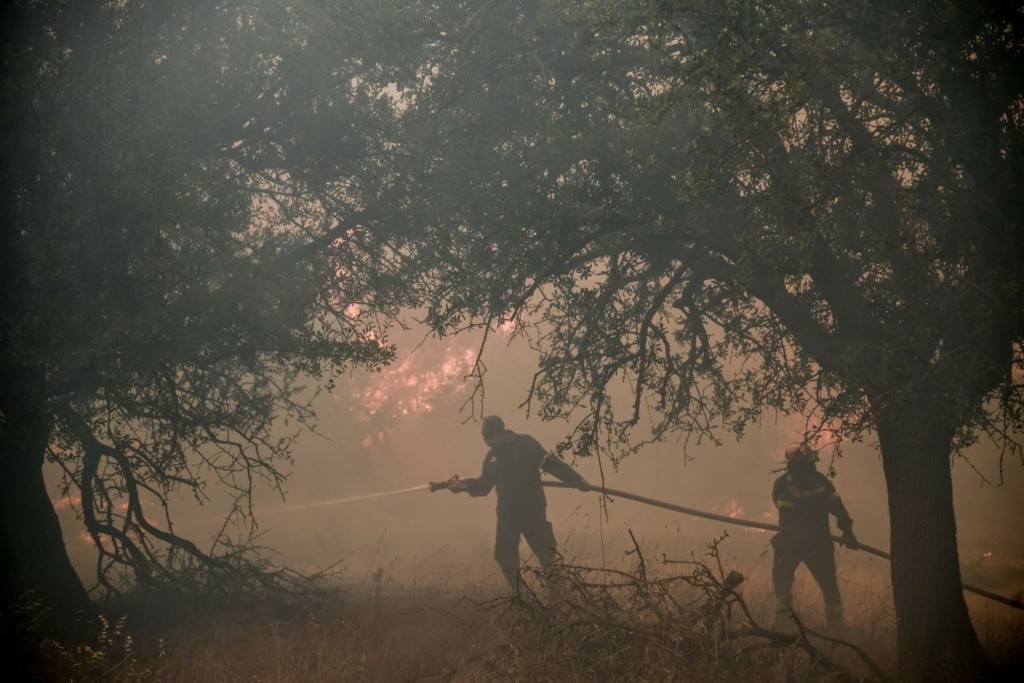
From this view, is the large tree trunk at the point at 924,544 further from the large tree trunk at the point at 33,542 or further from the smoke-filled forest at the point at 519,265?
the large tree trunk at the point at 33,542

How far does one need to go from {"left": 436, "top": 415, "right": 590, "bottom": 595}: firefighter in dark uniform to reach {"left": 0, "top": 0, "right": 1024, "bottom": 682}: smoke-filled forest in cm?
Result: 5

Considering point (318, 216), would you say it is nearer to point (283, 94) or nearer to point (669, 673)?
point (283, 94)

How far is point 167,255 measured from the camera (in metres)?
7.23

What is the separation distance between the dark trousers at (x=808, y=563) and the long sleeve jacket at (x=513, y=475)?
2.86m

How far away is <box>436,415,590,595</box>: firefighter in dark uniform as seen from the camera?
10.5m

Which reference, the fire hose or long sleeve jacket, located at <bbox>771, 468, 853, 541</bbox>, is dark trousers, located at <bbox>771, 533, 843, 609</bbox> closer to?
long sleeve jacket, located at <bbox>771, 468, 853, 541</bbox>

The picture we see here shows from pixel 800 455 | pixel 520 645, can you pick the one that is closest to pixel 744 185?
pixel 520 645

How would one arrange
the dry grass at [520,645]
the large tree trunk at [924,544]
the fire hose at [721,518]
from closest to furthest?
the dry grass at [520,645]
the large tree trunk at [924,544]
the fire hose at [721,518]

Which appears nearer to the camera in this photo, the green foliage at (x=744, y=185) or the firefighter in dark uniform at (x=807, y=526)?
the green foliage at (x=744, y=185)

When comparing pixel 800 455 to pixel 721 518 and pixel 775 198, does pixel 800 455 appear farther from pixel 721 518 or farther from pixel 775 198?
pixel 775 198

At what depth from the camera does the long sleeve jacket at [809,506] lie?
1036 centimetres

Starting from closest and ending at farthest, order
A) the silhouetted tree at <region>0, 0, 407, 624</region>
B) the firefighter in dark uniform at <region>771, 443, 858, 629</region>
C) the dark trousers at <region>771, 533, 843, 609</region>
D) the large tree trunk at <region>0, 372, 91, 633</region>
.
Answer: the silhouetted tree at <region>0, 0, 407, 624</region> → the large tree trunk at <region>0, 372, 91, 633</region> → the dark trousers at <region>771, 533, 843, 609</region> → the firefighter in dark uniform at <region>771, 443, 858, 629</region>

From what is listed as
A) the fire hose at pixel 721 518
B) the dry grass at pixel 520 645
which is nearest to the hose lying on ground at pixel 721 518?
the fire hose at pixel 721 518

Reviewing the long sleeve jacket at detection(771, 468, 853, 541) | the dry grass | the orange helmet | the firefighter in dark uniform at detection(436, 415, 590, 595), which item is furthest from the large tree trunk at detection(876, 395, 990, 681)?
the firefighter in dark uniform at detection(436, 415, 590, 595)
